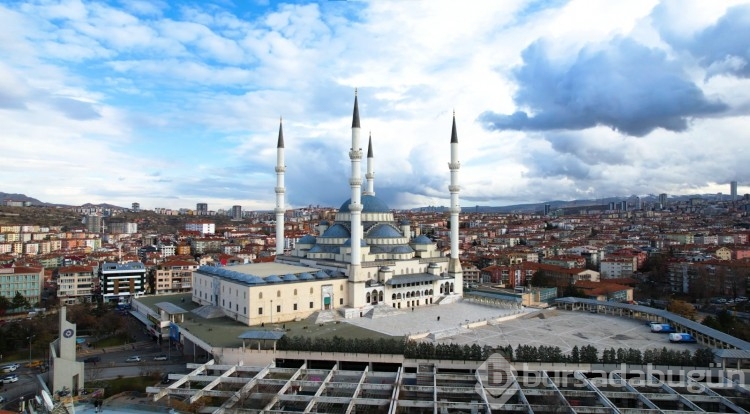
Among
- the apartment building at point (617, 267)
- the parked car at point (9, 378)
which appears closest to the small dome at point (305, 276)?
the parked car at point (9, 378)

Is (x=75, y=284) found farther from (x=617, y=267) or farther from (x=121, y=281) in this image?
(x=617, y=267)

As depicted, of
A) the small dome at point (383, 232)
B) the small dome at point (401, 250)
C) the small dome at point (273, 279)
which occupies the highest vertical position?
the small dome at point (383, 232)

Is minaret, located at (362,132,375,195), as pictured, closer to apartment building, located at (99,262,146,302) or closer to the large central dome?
the large central dome

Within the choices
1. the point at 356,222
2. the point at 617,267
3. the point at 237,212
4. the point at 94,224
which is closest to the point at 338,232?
the point at 356,222

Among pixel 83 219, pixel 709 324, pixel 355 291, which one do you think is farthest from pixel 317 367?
pixel 83 219

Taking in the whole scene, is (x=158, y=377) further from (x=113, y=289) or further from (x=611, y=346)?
(x=113, y=289)

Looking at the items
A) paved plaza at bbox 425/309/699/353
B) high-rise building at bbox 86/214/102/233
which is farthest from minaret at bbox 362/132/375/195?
high-rise building at bbox 86/214/102/233

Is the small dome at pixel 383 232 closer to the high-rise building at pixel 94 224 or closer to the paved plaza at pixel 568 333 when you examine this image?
the paved plaza at pixel 568 333
